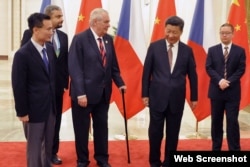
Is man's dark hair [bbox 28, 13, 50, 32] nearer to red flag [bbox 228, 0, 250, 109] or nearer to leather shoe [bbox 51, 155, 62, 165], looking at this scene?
leather shoe [bbox 51, 155, 62, 165]

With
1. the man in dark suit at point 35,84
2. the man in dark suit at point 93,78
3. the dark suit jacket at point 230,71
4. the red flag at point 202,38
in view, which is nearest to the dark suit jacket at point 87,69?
the man in dark suit at point 93,78

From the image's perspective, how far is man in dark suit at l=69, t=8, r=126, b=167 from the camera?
323cm

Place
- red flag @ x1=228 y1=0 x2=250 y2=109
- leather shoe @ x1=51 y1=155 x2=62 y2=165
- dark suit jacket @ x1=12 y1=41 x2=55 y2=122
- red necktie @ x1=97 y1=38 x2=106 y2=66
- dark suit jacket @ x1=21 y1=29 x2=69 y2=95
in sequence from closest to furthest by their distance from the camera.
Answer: dark suit jacket @ x1=12 y1=41 x2=55 y2=122 < red necktie @ x1=97 y1=38 x2=106 y2=66 < dark suit jacket @ x1=21 y1=29 x2=69 y2=95 < leather shoe @ x1=51 y1=155 x2=62 y2=165 < red flag @ x1=228 y1=0 x2=250 y2=109

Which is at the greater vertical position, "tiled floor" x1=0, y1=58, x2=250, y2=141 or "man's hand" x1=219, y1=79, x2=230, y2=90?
"man's hand" x1=219, y1=79, x2=230, y2=90

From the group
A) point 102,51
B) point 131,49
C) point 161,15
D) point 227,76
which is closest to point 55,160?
point 102,51

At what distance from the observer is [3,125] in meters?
5.28

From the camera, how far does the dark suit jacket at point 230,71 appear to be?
3.67 meters

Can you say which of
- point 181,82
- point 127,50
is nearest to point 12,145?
point 127,50

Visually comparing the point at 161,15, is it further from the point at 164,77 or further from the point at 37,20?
the point at 37,20

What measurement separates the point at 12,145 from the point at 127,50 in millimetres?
1711

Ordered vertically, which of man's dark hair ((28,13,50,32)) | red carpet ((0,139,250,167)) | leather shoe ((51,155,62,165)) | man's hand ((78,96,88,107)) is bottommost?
red carpet ((0,139,250,167))

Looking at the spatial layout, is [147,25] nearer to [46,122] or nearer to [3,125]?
[3,125]

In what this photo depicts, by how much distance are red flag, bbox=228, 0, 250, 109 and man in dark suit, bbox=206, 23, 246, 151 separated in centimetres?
95

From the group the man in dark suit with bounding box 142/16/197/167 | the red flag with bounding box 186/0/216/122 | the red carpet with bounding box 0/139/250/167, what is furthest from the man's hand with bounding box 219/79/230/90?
the red flag with bounding box 186/0/216/122
